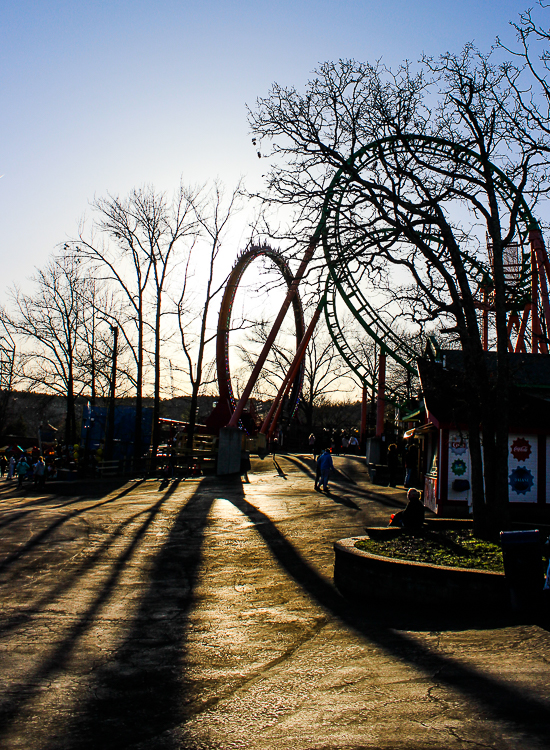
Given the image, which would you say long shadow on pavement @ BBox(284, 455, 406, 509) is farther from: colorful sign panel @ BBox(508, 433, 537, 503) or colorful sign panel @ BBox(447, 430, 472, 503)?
colorful sign panel @ BBox(508, 433, 537, 503)

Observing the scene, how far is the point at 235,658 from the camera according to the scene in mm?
5973

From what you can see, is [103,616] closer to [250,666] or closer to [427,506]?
[250,666]

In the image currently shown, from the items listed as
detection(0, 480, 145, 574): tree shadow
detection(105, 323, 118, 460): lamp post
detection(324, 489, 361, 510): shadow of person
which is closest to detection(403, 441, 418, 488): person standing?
detection(324, 489, 361, 510): shadow of person

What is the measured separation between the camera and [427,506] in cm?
1869

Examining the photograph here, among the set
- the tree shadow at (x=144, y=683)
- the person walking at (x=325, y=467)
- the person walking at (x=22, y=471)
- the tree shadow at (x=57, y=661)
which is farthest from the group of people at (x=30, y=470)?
the tree shadow at (x=144, y=683)

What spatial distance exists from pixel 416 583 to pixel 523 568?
1.40 metres

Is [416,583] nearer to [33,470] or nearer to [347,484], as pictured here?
[347,484]

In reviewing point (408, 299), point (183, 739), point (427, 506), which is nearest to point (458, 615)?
point (183, 739)

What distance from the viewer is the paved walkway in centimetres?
403

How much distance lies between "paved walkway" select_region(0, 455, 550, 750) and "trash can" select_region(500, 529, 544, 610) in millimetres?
549

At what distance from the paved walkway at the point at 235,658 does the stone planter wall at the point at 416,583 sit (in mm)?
303

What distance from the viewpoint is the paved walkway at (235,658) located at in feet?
13.2

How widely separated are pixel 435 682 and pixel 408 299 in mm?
6934

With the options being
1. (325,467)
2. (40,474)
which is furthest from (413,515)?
(40,474)
